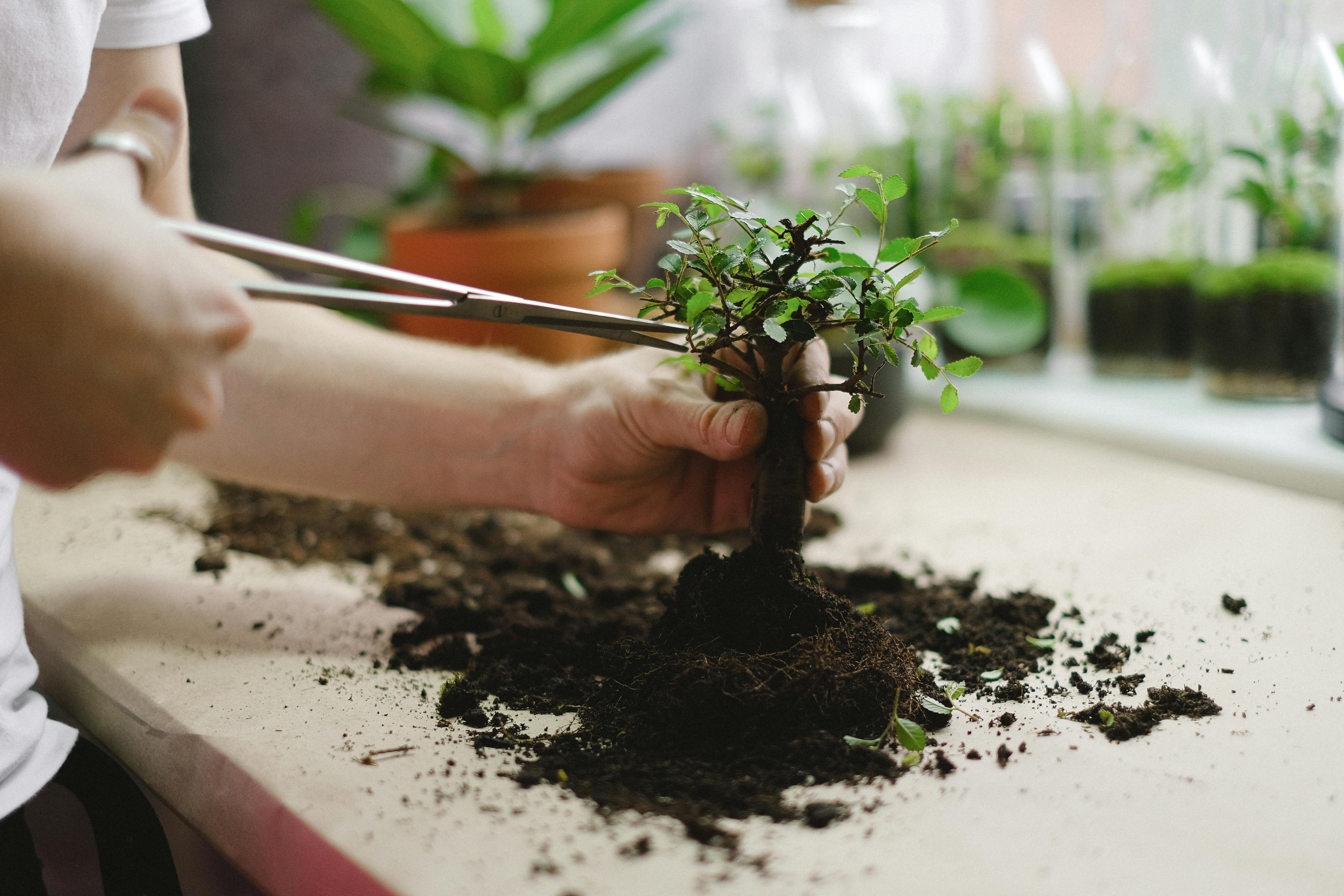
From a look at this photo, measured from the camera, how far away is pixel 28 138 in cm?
68

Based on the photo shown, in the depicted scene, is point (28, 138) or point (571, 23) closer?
point (28, 138)

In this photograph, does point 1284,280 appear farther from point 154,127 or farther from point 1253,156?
point 154,127

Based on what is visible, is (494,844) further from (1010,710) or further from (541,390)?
(541,390)

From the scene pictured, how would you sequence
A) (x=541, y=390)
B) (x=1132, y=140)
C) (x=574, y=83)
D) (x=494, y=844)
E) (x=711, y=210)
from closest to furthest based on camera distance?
(x=494, y=844), (x=711, y=210), (x=541, y=390), (x=1132, y=140), (x=574, y=83)

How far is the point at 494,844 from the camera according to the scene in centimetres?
49

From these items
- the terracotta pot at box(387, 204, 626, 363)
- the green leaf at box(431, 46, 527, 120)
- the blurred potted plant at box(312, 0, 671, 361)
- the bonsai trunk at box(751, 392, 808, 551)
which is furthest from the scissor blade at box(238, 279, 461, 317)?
the green leaf at box(431, 46, 527, 120)

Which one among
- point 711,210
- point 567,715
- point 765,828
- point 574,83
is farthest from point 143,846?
point 574,83

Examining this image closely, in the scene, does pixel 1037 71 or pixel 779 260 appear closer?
pixel 779 260

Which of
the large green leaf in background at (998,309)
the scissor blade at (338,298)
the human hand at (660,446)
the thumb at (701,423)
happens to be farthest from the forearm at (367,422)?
the large green leaf in background at (998,309)

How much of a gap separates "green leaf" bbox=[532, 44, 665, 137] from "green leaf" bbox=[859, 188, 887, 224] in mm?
893

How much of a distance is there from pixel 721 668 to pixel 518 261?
2.55 ft

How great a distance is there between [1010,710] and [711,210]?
14.8 inches

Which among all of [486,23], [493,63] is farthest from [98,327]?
[486,23]

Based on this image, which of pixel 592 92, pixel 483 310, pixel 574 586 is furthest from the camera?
pixel 592 92
